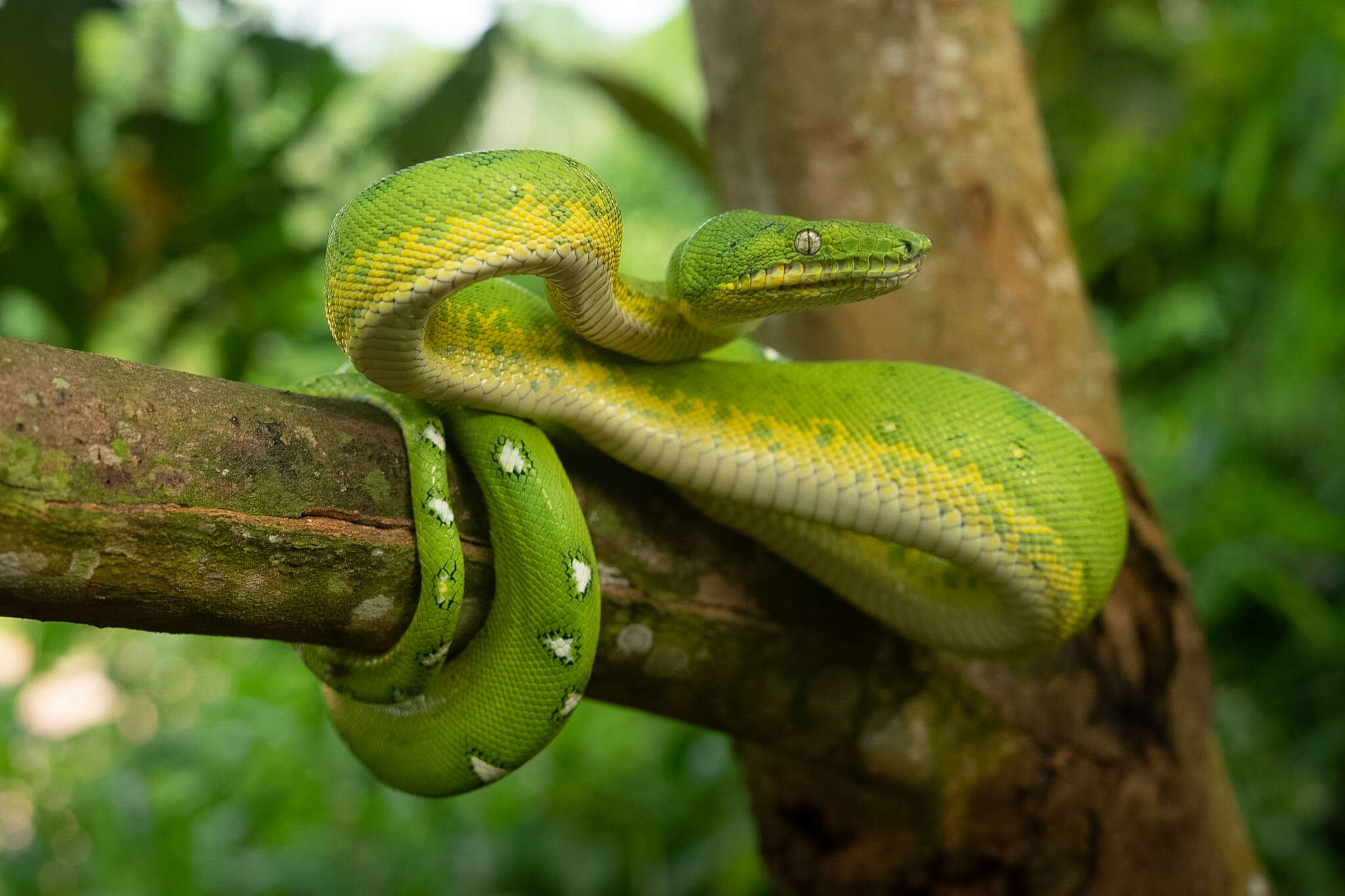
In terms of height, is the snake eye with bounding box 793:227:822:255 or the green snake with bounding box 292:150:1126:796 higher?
the snake eye with bounding box 793:227:822:255

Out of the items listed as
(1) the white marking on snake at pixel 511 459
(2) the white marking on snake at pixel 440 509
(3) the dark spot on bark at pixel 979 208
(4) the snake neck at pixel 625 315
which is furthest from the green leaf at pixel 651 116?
(2) the white marking on snake at pixel 440 509

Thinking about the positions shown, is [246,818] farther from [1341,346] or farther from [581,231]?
[1341,346]

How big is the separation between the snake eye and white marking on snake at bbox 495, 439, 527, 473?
50 cm

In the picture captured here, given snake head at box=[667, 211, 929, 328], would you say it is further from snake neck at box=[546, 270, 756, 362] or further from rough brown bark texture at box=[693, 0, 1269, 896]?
rough brown bark texture at box=[693, 0, 1269, 896]

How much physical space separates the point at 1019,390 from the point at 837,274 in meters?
0.76

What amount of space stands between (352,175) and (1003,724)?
9.69ft

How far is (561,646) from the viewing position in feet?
4.02

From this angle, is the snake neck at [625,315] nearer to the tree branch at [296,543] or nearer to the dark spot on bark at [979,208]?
the tree branch at [296,543]

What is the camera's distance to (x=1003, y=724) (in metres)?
1.73

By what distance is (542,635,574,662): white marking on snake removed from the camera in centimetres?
122

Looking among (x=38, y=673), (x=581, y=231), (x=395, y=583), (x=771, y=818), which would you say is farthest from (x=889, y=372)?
(x=38, y=673)

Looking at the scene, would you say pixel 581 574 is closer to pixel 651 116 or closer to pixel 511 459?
pixel 511 459

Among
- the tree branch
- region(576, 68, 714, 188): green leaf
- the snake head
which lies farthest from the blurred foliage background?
the snake head

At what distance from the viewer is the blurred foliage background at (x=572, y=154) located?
9.32 ft
